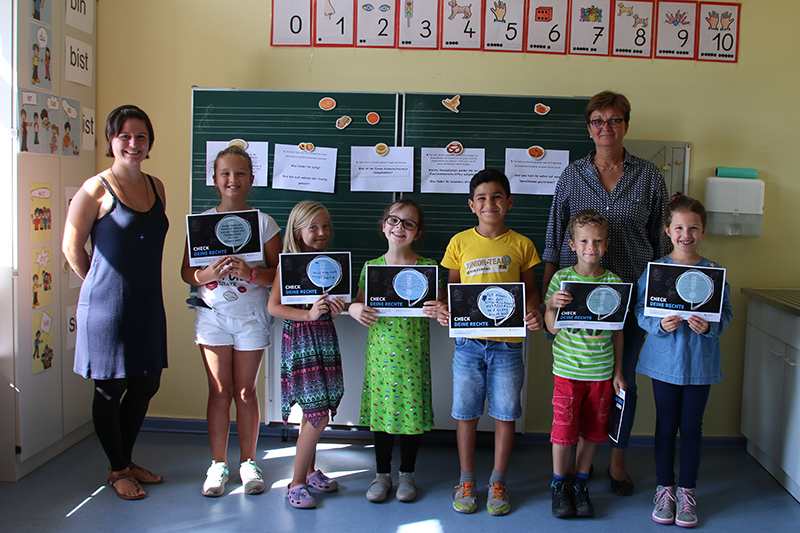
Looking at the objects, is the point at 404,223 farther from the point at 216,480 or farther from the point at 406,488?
the point at 216,480

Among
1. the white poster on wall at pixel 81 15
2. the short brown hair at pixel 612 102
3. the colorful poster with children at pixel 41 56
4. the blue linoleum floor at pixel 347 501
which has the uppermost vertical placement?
the white poster on wall at pixel 81 15

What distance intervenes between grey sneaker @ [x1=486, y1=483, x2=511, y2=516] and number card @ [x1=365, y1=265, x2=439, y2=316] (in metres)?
0.79

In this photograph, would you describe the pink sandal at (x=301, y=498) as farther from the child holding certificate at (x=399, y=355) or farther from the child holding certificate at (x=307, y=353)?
the child holding certificate at (x=399, y=355)

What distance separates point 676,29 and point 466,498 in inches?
98.7

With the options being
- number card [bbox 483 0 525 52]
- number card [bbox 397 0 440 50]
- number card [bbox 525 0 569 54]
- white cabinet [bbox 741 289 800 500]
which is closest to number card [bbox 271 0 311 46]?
number card [bbox 397 0 440 50]

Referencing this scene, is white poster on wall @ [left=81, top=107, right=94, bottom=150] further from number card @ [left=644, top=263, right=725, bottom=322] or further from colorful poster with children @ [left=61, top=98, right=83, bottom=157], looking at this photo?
number card @ [left=644, top=263, right=725, bottom=322]

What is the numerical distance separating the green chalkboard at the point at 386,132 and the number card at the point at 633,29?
0.43 metres

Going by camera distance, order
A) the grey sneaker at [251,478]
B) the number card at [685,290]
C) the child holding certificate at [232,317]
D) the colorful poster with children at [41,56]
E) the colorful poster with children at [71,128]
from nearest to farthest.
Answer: the number card at [685,290], the child holding certificate at [232,317], the grey sneaker at [251,478], the colorful poster with children at [41,56], the colorful poster with children at [71,128]

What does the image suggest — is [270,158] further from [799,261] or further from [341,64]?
[799,261]

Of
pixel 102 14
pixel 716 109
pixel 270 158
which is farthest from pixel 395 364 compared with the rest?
pixel 102 14

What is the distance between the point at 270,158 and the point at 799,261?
9.15 feet

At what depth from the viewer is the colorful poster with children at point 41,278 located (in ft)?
8.59

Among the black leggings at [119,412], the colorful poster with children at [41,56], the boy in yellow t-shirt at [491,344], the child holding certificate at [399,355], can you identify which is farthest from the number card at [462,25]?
the black leggings at [119,412]

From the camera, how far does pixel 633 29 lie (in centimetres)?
293
